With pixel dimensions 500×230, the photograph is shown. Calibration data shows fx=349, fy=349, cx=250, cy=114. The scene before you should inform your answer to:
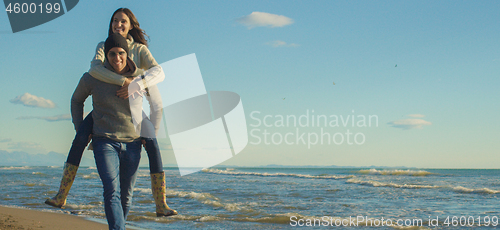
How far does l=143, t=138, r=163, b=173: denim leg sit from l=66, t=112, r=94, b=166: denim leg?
1.13 feet

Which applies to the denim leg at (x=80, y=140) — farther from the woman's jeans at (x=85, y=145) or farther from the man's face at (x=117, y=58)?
the man's face at (x=117, y=58)

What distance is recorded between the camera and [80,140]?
2119mm

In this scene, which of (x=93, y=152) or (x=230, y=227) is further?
(x=230, y=227)

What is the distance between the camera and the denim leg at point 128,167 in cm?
220

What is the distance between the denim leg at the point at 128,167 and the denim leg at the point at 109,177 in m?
0.12

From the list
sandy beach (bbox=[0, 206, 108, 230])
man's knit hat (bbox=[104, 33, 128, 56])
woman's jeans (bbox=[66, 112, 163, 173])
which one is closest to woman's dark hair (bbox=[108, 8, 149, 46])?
man's knit hat (bbox=[104, 33, 128, 56])

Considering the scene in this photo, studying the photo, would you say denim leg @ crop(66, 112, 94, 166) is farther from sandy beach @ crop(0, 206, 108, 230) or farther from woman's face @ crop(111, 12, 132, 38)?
sandy beach @ crop(0, 206, 108, 230)

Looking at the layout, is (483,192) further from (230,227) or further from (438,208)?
(230,227)

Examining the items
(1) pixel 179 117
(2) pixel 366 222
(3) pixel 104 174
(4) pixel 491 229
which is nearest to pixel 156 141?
(3) pixel 104 174

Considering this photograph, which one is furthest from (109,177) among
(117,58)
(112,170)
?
(117,58)

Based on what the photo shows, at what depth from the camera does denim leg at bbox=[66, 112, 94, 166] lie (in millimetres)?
2119

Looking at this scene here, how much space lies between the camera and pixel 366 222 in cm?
711

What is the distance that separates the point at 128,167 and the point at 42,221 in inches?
186

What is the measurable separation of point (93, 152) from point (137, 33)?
34.5 inches
